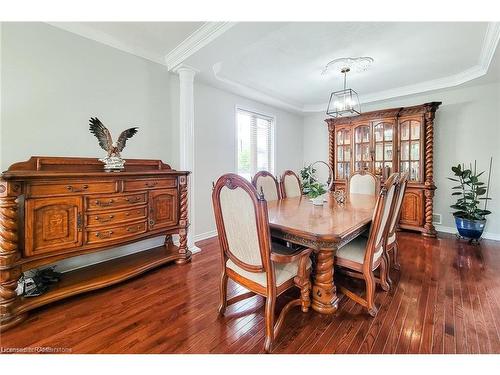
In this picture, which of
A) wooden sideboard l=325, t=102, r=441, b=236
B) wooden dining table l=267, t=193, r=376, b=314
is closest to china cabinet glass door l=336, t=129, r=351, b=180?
wooden sideboard l=325, t=102, r=441, b=236

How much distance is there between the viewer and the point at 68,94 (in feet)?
7.53

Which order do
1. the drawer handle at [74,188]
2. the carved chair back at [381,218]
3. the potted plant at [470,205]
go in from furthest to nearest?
the potted plant at [470,205] < the drawer handle at [74,188] < the carved chair back at [381,218]

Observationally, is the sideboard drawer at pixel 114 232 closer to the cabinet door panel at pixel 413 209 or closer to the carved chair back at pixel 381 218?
the carved chair back at pixel 381 218

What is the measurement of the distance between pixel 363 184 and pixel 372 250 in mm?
1881

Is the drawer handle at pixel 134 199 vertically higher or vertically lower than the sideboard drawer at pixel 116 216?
higher

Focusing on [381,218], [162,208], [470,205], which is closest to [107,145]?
[162,208]

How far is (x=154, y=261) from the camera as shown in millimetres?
2520

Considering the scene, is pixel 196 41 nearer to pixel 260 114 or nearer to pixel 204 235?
pixel 260 114

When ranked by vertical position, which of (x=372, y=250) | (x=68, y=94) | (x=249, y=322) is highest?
(x=68, y=94)

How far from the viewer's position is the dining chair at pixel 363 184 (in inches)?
127

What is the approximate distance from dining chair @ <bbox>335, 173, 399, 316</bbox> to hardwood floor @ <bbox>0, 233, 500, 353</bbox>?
0.54ft

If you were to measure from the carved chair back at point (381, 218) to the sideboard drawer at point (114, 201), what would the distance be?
211 centimetres

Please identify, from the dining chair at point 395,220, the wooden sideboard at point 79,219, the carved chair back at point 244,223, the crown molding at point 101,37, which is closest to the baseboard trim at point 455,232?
the dining chair at point 395,220
